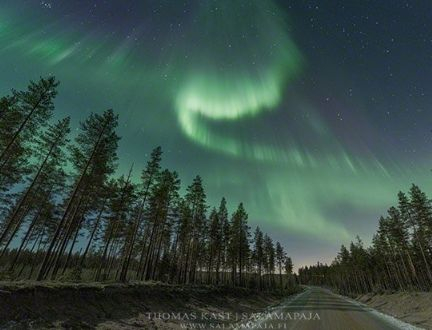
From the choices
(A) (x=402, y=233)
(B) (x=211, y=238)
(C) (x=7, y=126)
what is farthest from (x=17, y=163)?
(A) (x=402, y=233)

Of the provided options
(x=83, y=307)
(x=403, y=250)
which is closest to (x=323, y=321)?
(x=83, y=307)

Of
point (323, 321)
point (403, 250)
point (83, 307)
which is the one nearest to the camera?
point (83, 307)

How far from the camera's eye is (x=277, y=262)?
343 ft

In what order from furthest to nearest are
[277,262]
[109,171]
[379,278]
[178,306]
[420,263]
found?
1. [277,262]
2. [379,278]
3. [420,263]
4. [109,171]
5. [178,306]

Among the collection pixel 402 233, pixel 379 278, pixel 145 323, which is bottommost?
pixel 145 323

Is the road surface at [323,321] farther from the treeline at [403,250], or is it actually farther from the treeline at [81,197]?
the treeline at [403,250]

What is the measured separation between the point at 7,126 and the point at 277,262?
105963 millimetres

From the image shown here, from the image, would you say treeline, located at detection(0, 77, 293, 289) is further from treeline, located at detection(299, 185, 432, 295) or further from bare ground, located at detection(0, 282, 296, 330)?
treeline, located at detection(299, 185, 432, 295)

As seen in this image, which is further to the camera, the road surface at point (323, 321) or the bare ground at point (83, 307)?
the road surface at point (323, 321)

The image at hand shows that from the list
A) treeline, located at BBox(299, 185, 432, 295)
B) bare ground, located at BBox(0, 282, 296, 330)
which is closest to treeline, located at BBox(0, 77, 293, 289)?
bare ground, located at BBox(0, 282, 296, 330)

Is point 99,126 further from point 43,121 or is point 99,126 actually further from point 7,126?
point 7,126

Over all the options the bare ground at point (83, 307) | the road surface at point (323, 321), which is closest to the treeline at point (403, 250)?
the road surface at point (323, 321)

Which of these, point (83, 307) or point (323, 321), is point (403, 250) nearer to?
point (323, 321)

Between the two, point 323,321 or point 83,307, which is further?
point 323,321
